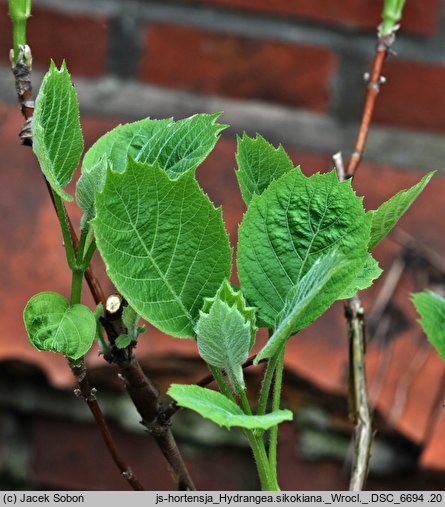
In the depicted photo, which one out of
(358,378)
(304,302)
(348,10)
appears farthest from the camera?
(348,10)

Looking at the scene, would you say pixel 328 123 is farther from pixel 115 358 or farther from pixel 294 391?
pixel 115 358

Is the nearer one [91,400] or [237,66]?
[91,400]

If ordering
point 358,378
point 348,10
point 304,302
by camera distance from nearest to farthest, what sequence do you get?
1. point 304,302
2. point 358,378
3. point 348,10

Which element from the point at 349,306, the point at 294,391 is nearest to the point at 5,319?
the point at 294,391

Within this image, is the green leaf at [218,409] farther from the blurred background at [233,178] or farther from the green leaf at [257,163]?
the blurred background at [233,178]

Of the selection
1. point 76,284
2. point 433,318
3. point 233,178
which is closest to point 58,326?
point 76,284

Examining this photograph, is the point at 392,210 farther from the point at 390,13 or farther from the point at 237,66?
the point at 237,66

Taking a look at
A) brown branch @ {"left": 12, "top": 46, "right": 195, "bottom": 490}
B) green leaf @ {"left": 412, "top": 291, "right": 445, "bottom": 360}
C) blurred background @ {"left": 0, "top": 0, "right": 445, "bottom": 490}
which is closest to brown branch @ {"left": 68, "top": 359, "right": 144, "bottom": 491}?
brown branch @ {"left": 12, "top": 46, "right": 195, "bottom": 490}
